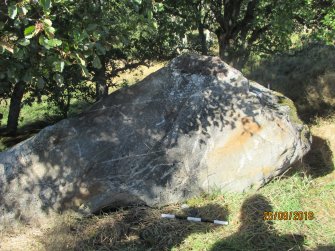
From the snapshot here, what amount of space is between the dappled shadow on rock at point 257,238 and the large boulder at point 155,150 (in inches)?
28.9

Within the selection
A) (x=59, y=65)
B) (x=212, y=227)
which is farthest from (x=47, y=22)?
(x=212, y=227)

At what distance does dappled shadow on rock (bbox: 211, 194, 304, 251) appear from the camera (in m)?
5.91

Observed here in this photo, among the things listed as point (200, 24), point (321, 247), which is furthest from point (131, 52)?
point (321, 247)

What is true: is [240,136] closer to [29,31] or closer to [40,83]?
[40,83]

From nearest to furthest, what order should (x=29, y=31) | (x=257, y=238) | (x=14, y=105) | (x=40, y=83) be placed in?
1. (x=29, y=31)
2. (x=40, y=83)
3. (x=257, y=238)
4. (x=14, y=105)

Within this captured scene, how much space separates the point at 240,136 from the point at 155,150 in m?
1.39

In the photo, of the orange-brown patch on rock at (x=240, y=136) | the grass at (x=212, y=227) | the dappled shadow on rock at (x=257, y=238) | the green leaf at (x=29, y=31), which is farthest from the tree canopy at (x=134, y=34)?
the dappled shadow on rock at (x=257, y=238)

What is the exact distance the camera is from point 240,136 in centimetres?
709

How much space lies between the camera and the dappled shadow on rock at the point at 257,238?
591 cm

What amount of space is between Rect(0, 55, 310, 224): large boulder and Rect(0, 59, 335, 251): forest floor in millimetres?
220

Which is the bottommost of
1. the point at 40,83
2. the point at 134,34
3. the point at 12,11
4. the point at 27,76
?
the point at 40,83
